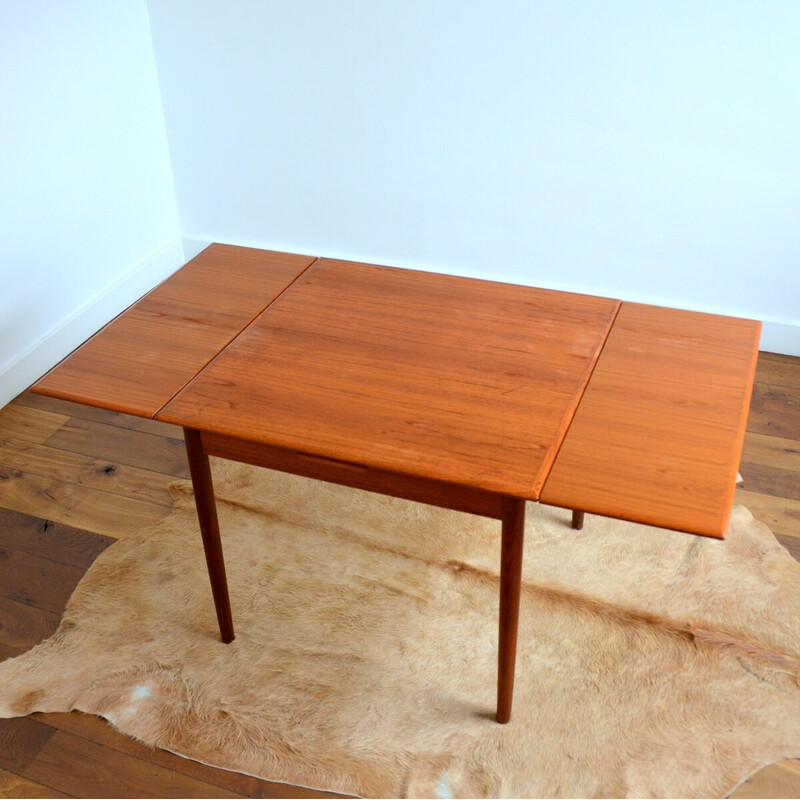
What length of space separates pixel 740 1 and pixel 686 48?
0.20 metres

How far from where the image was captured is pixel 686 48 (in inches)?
112

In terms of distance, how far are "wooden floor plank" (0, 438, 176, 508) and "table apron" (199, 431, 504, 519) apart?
0.88 metres

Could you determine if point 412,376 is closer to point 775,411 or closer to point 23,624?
point 23,624

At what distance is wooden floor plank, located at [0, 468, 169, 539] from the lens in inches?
103

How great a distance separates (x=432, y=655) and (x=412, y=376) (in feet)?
2.34

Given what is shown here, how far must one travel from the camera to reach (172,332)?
213cm

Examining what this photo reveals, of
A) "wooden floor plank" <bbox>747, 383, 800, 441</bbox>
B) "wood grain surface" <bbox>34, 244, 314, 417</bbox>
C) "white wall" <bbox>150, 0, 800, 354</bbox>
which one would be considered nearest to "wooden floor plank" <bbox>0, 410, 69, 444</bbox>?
"wood grain surface" <bbox>34, 244, 314, 417</bbox>

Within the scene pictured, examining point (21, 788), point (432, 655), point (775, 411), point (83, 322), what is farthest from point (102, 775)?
point (775, 411)

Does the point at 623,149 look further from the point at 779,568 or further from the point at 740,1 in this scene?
the point at 779,568

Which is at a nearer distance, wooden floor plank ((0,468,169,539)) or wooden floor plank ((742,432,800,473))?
wooden floor plank ((0,468,169,539))

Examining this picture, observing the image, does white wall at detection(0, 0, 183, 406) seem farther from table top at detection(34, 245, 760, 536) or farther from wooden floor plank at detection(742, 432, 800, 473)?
wooden floor plank at detection(742, 432, 800, 473)

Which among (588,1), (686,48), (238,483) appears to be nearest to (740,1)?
(686,48)

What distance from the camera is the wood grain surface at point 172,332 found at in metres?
1.93

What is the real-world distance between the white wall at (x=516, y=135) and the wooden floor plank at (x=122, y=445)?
1137 millimetres
